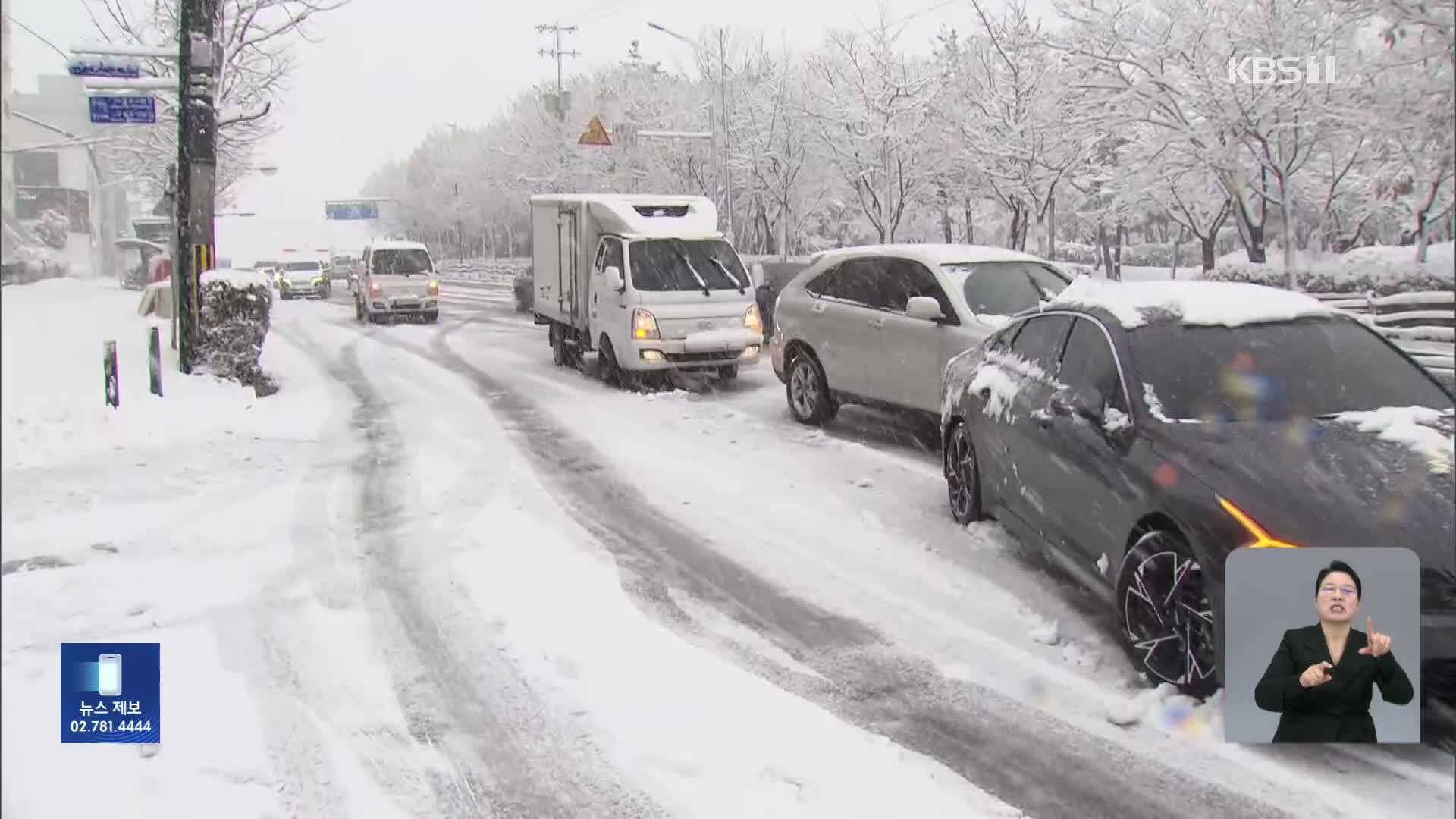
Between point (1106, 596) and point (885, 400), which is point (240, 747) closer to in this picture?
point (1106, 596)

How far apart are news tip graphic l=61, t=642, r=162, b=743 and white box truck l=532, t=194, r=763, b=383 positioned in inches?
413

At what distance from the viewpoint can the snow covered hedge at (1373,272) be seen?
4.94ft

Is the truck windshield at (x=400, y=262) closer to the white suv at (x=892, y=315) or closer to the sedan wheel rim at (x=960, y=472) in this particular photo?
the white suv at (x=892, y=315)

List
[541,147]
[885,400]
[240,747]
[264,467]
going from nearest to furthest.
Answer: [240,747]
[264,467]
[885,400]
[541,147]

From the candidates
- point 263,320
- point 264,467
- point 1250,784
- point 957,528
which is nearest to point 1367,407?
point 1250,784

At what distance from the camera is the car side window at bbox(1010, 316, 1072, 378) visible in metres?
5.47

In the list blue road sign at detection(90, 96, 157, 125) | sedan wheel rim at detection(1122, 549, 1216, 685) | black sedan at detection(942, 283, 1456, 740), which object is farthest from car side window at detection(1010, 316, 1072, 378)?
blue road sign at detection(90, 96, 157, 125)

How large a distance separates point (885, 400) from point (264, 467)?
509 centimetres

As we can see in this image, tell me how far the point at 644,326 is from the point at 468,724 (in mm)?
8697

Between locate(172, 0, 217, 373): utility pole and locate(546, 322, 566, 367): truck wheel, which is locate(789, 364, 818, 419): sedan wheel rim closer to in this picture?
locate(172, 0, 217, 373): utility pole

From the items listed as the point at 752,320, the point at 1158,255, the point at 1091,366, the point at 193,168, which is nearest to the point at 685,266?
the point at 752,320

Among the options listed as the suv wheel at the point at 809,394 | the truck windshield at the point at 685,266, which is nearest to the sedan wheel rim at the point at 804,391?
the suv wheel at the point at 809,394

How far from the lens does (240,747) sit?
120 inches

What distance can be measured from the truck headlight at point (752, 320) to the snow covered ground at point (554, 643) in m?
4.45
